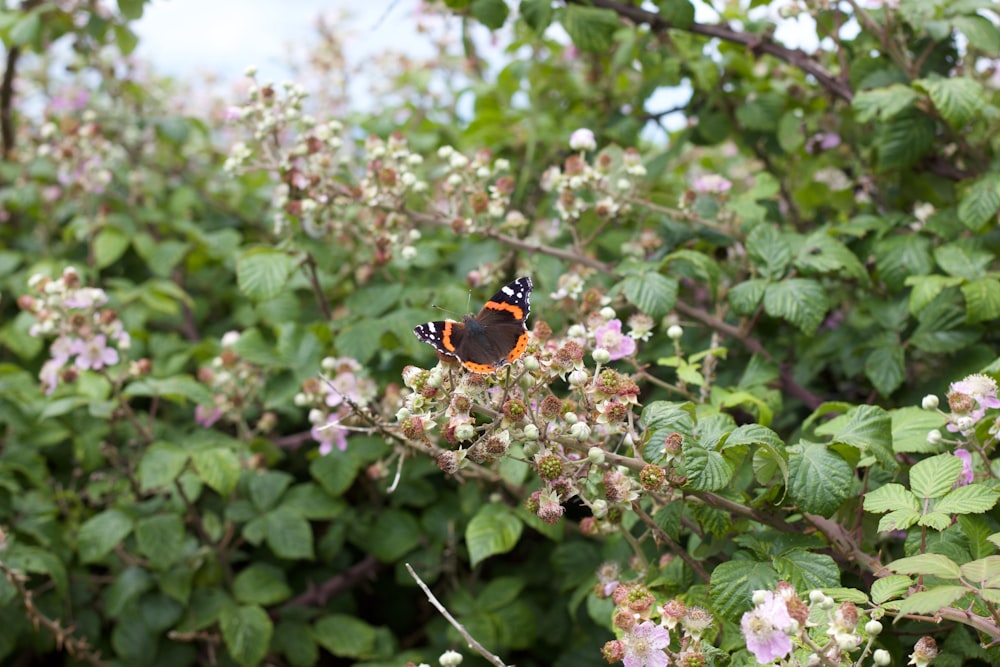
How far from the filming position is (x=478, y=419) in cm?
151

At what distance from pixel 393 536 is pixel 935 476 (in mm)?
1517

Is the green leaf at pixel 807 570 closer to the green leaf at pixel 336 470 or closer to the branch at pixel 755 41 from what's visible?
the green leaf at pixel 336 470

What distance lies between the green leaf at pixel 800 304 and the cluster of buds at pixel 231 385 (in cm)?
138

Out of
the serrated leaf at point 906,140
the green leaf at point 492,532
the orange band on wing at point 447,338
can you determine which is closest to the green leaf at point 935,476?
the orange band on wing at point 447,338

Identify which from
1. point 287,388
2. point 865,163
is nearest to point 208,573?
point 287,388

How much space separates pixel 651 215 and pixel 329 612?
4.87 ft

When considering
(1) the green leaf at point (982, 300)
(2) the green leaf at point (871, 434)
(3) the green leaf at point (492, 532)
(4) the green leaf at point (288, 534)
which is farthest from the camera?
(4) the green leaf at point (288, 534)

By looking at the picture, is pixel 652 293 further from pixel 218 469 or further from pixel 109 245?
pixel 109 245

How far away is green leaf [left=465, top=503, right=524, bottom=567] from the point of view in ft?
6.55

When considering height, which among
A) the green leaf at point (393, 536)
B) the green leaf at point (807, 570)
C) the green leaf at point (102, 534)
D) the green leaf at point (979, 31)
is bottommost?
the green leaf at point (393, 536)

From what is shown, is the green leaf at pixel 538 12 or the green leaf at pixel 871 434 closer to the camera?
the green leaf at pixel 871 434

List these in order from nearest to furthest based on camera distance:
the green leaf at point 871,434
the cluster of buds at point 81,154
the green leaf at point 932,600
A: the green leaf at point 932,600, the green leaf at point 871,434, the cluster of buds at point 81,154

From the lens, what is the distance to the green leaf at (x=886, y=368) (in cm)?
202

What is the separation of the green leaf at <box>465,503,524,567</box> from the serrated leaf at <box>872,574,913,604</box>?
0.91 m
